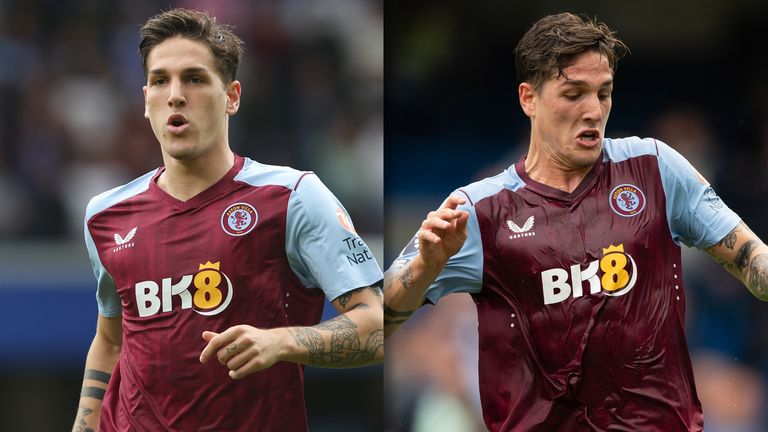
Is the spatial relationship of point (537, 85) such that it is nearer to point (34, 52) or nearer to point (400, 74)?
point (34, 52)

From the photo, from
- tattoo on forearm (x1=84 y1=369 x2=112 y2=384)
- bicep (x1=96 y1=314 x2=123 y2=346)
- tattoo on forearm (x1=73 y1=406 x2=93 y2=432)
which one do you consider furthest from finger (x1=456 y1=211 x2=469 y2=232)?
tattoo on forearm (x1=73 y1=406 x2=93 y2=432)

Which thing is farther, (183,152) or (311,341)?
(183,152)

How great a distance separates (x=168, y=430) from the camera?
392 centimetres

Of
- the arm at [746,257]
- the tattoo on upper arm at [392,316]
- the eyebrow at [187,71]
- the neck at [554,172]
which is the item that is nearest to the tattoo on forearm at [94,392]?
the tattoo on upper arm at [392,316]

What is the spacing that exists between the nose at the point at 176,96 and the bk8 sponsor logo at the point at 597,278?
146 centimetres

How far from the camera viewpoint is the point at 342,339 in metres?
3.88

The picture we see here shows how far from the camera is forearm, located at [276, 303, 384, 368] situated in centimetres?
383

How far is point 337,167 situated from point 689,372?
1702 mm

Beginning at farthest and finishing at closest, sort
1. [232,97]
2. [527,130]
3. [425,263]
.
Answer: [527,130] → [232,97] → [425,263]

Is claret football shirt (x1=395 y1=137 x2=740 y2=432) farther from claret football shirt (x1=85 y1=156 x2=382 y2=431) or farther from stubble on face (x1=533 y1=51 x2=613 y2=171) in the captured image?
claret football shirt (x1=85 y1=156 x2=382 y2=431)

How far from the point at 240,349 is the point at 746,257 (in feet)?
6.05

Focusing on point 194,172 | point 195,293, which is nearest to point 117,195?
point 194,172

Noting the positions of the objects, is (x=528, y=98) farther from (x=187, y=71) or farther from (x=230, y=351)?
(x=230, y=351)

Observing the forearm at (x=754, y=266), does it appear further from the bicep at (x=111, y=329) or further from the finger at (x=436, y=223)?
the bicep at (x=111, y=329)
